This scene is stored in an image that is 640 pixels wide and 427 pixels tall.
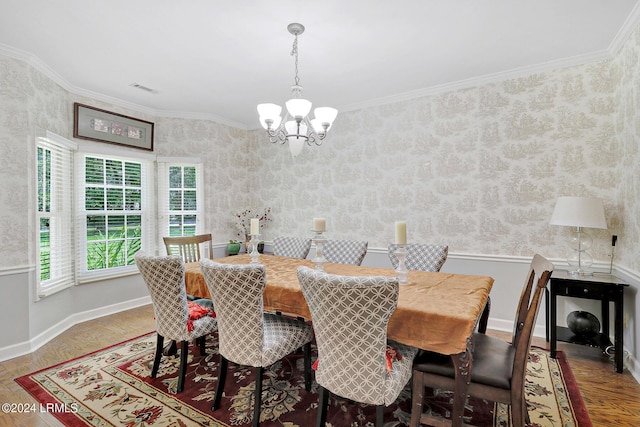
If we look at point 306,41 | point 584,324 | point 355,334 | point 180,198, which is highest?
point 306,41

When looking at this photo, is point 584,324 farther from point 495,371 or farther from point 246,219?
point 246,219

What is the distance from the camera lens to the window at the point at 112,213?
3916 mm

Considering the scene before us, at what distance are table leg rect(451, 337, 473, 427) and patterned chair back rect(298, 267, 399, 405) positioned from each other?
36cm

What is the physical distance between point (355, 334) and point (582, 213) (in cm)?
247

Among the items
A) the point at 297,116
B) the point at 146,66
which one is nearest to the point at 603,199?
the point at 297,116

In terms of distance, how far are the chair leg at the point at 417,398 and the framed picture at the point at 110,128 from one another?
14.2 feet

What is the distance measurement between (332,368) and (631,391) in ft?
7.43

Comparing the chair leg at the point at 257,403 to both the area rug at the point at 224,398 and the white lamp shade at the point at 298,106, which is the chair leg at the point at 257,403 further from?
the white lamp shade at the point at 298,106

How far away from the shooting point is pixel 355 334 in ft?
4.97

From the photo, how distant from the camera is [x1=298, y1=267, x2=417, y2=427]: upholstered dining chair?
142 cm

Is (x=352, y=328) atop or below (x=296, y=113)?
below

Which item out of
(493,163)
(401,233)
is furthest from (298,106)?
(493,163)

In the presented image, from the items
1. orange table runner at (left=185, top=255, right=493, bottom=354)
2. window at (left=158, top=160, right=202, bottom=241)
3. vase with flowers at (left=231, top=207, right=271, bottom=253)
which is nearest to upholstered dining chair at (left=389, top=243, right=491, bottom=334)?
orange table runner at (left=185, top=255, right=493, bottom=354)

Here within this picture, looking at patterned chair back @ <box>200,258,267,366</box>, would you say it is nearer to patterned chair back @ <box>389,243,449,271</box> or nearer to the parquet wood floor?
the parquet wood floor
